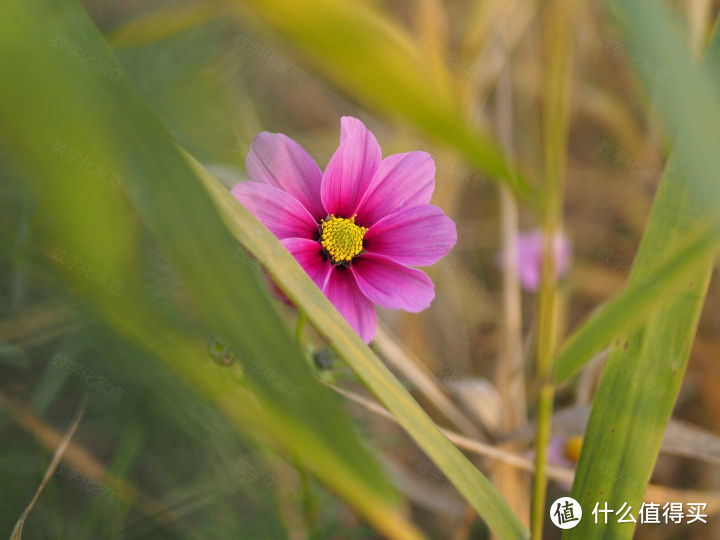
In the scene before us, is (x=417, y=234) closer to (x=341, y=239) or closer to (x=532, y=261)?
(x=341, y=239)

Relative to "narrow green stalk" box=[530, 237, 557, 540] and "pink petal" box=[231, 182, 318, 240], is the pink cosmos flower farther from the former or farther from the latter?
"narrow green stalk" box=[530, 237, 557, 540]

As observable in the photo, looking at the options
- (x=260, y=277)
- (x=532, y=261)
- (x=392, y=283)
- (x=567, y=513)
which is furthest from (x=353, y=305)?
(x=532, y=261)

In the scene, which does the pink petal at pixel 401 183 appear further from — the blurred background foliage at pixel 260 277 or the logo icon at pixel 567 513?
the logo icon at pixel 567 513

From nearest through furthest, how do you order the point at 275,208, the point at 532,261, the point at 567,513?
the point at 275,208 → the point at 567,513 → the point at 532,261

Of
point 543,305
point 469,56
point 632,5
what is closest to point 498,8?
point 469,56

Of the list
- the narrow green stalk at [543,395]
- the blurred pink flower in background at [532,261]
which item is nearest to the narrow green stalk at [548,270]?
the narrow green stalk at [543,395]

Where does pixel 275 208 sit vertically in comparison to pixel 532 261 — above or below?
below
